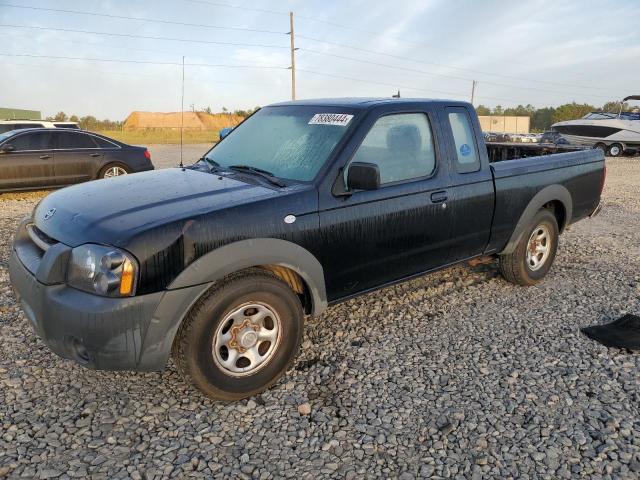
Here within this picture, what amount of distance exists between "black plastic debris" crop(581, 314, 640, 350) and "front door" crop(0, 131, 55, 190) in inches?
389

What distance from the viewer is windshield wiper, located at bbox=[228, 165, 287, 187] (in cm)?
334

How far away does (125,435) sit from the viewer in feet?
9.12

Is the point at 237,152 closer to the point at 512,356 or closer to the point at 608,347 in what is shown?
the point at 512,356

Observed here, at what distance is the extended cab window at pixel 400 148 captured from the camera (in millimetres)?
3609

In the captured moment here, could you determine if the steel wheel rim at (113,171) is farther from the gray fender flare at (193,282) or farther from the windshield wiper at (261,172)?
the gray fender flare at (193,282)

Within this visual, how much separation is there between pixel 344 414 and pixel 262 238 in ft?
3.83

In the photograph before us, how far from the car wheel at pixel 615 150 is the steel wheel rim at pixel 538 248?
2150 centimetres

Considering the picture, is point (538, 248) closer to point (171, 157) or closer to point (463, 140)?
point (463, 140)

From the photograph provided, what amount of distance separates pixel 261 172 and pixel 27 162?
26.9 feet

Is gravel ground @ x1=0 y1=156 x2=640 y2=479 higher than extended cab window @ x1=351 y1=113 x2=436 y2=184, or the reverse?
extended cab window @ x1=351 y1=113 x2=436 y2=184

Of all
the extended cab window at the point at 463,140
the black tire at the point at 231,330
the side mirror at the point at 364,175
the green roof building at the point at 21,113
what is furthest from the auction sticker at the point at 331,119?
the green roof building at the point at 21,113

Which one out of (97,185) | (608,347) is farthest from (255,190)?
(608,347)

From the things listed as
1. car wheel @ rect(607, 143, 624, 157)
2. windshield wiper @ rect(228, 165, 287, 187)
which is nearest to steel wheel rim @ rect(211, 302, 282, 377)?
windshield wiper @ rect(228, 165, 287, 187)

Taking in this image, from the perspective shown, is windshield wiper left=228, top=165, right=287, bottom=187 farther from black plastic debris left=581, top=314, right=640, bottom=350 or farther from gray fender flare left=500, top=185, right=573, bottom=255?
black plastic debris left=581, top=314, right=640, bottom=350
